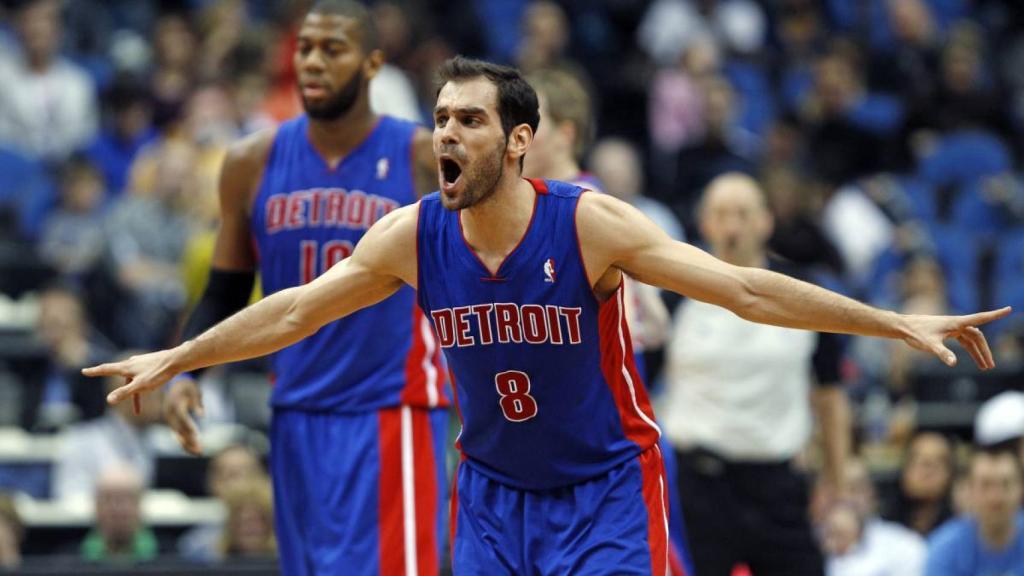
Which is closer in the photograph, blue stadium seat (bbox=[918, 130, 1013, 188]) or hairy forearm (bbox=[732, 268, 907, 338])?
hairy forearm (bbox=[732, 268, 907, 338])

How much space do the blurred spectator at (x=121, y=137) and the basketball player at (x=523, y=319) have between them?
352 inches

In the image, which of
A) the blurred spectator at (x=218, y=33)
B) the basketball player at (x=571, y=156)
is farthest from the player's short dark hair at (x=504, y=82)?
the blurred spectator at (x=218, y=33)

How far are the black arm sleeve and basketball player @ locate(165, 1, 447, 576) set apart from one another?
0.07 metres

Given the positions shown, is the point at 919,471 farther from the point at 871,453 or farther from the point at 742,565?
the point at 742,565

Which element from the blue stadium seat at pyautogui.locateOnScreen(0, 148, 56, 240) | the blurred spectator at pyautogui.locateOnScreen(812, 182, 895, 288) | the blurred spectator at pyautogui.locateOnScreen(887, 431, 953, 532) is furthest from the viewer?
the blurred spectator at pyautogui.locateOnScreen(812, 182, 895, 288)

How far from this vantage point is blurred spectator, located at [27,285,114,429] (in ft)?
37.1

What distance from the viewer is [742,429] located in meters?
8.16

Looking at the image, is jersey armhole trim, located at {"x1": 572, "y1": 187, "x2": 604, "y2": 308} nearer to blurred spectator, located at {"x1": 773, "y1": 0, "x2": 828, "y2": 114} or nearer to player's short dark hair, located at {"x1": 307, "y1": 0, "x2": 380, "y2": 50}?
player's short dark hair, located at {"x1": 307, "y1": 0, "x2": 380, "y2": 50}

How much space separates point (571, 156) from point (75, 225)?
622 centimetres

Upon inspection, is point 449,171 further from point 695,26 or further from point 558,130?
point 695,26

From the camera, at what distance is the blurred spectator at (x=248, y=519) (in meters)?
9.34

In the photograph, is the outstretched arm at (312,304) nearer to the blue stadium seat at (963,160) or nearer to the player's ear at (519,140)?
the player's ear at (519,140)

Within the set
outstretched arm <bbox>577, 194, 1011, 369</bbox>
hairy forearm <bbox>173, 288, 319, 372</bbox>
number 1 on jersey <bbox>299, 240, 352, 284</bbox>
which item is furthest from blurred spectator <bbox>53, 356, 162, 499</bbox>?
outstretched arm <bbox>577, 194, 1011, 369</bbox>

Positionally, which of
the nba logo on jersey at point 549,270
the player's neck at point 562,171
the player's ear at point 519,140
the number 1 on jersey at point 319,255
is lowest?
the nba logo on jersey at point 549,270
